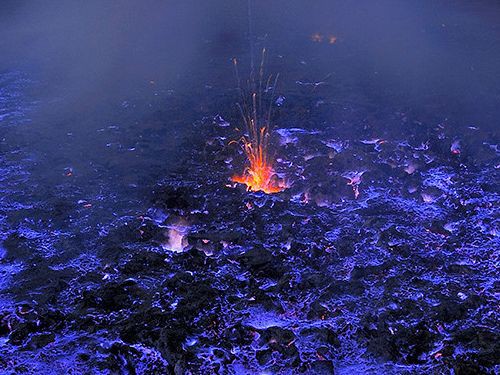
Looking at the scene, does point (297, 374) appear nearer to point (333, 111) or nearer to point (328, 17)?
point (333, 111)

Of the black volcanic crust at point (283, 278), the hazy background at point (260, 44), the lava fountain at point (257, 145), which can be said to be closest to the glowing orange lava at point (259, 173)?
the lava fountain at point (257, 145)

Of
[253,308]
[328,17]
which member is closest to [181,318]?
[253,308]

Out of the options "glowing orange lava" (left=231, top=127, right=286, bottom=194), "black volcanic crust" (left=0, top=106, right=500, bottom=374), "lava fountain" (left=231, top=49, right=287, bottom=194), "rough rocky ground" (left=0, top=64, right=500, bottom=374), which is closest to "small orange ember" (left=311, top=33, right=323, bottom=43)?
"lava fountain" (left=231, top=49, right=287, bottom=194)

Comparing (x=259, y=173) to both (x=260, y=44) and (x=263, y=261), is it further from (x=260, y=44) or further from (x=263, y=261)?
(x=260, y=44)

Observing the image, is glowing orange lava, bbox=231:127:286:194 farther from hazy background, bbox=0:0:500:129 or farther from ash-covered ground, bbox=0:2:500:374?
hazy background, bbox=0:0:500:129

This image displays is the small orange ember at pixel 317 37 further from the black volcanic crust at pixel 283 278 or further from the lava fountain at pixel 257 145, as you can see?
the black volcanic crust at pixel 283 278

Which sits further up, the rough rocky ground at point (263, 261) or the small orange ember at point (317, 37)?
the small orange ember at point (317, 37)
